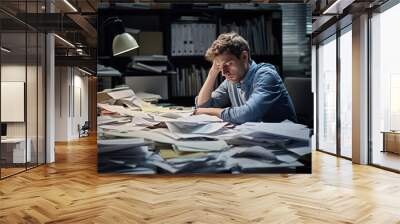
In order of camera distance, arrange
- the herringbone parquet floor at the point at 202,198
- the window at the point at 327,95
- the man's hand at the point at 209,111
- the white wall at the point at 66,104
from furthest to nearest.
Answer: the white wall at the point at 66,104
the window at the point at 327,95
the man's hand at the point at 209,111
the herringbone parquet floor at the point at 202,198

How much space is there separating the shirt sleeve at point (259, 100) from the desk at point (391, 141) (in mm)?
2427

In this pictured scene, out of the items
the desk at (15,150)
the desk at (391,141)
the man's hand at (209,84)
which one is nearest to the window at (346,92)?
the desk at (391,141)

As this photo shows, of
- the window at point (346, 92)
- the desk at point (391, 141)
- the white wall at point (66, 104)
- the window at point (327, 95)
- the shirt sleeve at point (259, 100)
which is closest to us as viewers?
the shirt sleeve at point (259, 100)

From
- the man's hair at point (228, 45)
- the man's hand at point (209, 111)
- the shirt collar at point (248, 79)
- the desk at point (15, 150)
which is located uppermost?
the man's hair at point (228, 45)

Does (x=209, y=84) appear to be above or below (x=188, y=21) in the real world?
below

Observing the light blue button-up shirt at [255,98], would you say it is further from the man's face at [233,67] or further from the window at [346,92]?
the window at [346,92]

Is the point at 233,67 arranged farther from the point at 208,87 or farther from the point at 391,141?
the point at 391,141

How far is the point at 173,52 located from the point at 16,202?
3.29 meters

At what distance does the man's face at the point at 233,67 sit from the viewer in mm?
6742

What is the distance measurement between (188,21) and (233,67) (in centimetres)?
107

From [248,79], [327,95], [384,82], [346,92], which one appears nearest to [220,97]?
[248,79]

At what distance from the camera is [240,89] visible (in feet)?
22.0

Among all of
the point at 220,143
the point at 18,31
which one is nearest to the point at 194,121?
the point at 220,143

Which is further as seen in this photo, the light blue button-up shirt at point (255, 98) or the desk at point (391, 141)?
the desk at point (391, 141)
